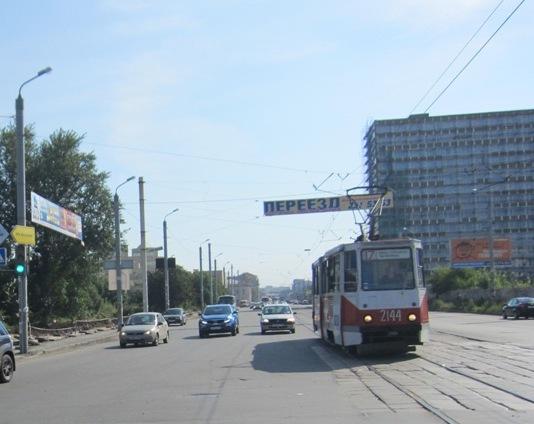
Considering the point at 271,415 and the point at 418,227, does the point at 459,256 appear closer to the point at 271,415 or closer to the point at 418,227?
the point at 418,227

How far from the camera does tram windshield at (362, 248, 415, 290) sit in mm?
19625

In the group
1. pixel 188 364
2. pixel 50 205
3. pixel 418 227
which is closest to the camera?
pixel 188 364

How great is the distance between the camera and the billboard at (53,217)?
3209 cm

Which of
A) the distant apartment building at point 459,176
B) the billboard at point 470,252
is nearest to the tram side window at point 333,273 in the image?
the distant apartment building at point 459,176

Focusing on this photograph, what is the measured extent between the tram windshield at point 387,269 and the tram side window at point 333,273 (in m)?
1.41

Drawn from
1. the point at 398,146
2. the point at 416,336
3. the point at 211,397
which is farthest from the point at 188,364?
the point at 398,146

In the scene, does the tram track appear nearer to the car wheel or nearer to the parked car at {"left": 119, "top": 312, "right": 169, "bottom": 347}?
the car wheel

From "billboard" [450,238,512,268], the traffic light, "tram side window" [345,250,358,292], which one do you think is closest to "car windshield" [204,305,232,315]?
the traffic light

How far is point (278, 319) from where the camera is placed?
124 ft

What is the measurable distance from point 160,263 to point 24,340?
180 feet

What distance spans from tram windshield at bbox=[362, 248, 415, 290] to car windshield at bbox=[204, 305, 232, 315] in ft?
67.1

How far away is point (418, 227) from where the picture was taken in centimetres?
9394

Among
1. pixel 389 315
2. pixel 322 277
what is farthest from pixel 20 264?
pixel 389 315

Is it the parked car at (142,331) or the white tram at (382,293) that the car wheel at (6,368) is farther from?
the parked car at (142,331)
